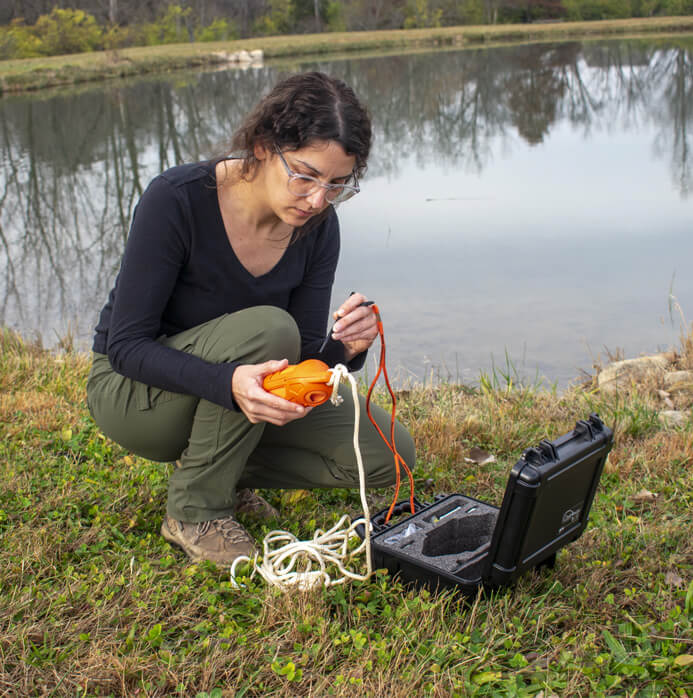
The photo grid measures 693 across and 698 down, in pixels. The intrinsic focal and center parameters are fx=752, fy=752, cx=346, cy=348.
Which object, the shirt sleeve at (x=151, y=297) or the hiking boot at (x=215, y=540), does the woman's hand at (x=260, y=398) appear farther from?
the hiking boot at (x=215, y=540)

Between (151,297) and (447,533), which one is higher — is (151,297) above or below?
above

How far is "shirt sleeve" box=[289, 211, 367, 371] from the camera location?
2.49m

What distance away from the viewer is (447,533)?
2.21 metres

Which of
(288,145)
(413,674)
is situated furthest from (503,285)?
(413,674)

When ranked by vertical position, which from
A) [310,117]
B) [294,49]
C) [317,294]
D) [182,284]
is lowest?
[317,294]

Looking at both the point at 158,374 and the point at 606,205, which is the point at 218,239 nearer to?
the point at 158,374

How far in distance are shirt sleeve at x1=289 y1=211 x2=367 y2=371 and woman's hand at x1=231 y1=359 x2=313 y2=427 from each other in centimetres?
50

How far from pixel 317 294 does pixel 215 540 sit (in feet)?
2.83

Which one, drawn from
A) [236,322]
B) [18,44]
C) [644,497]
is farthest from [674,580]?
[18,44]

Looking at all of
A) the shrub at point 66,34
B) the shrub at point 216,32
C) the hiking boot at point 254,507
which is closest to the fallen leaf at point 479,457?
the hiking boot at point 254,507

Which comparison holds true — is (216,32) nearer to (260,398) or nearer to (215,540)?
(215,540)

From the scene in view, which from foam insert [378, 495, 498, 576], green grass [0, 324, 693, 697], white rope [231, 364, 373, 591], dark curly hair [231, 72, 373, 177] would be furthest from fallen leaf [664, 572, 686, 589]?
dark curly hair [231, 72, 373, 177]

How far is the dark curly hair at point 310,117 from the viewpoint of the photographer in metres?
1.96

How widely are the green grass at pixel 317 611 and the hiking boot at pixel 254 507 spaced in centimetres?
5
